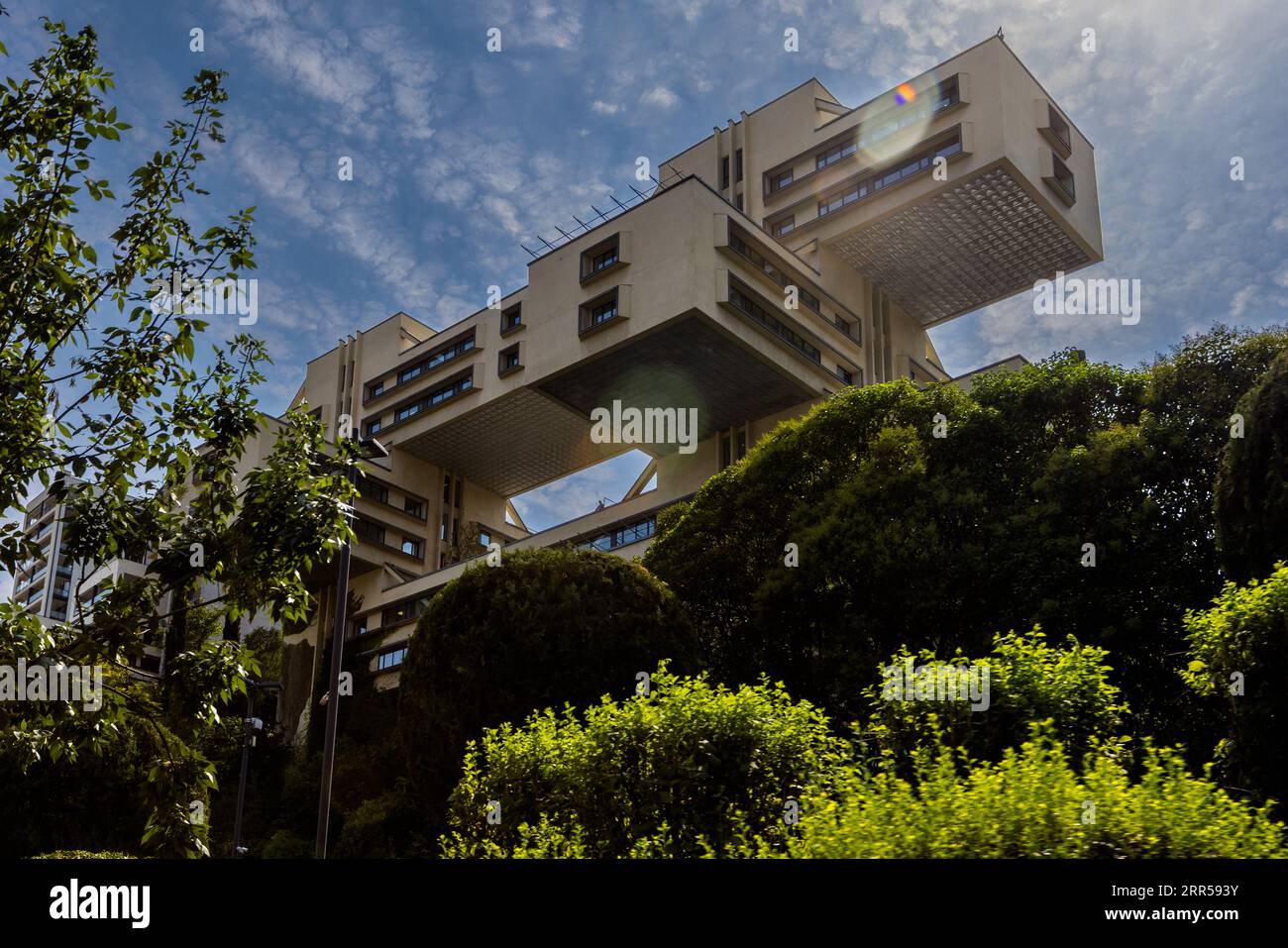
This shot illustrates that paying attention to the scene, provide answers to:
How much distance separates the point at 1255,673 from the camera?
1519cm

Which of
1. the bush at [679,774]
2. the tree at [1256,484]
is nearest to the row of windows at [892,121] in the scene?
the tree at [1256,484]

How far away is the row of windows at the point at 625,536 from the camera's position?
55.7 meters

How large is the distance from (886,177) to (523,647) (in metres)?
43.8

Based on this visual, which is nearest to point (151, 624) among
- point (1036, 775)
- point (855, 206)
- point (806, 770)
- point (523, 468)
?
point (806, 770)

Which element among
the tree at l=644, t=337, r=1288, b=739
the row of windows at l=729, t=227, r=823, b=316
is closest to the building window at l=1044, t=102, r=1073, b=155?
the row of windows at l=729, t=227, r=823, b=316

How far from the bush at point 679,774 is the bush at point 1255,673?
211 inches

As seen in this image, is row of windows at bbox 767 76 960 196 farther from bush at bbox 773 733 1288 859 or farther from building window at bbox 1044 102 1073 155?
bush at bbox 773 733 1288 859

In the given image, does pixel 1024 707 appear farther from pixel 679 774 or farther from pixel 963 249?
pixel 963 249

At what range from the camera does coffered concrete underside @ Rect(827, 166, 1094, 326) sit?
2426 inches

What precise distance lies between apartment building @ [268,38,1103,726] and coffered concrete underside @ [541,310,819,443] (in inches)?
4.7

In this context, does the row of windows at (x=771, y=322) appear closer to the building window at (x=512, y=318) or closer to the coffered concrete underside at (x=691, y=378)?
the coffered concrete underside at (x=691, y=378)

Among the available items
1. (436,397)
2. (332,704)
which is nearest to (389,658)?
(436,397)

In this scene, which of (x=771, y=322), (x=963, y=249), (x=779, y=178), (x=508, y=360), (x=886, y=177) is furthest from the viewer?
(x=779, y=178)
